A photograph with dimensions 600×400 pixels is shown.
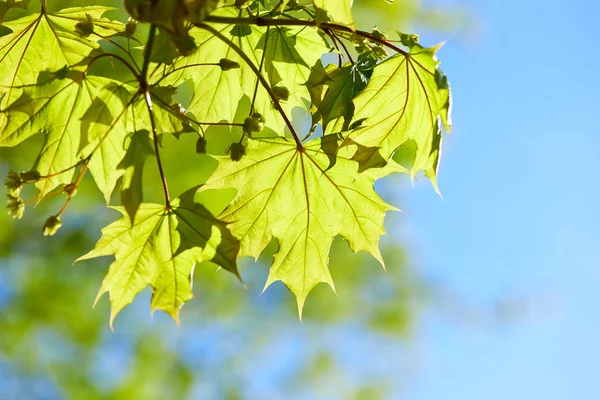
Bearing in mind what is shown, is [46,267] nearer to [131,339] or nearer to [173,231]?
[131,339]

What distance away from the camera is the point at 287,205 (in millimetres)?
1670

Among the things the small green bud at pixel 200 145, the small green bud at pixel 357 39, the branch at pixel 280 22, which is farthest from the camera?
the small green bud at pixel 200 145

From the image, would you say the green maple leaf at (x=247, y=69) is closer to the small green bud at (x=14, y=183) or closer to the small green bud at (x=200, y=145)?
the small green bud at (x=200, y=145)

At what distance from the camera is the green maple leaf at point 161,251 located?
132cm

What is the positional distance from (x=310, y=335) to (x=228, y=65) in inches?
300

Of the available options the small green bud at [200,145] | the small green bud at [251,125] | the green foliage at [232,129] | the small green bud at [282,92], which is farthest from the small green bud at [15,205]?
the small green bud at [282,92]

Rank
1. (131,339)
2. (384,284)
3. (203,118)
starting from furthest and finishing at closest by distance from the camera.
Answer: (384,284)
(131,339)
(203,118)

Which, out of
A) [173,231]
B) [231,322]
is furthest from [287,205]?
[231,322]

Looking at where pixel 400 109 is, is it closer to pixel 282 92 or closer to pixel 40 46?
pixel 282 92

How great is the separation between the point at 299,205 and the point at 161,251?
416mm

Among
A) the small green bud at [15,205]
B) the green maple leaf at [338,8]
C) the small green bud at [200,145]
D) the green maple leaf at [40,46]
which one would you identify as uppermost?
the green maple leaf at [40,46]

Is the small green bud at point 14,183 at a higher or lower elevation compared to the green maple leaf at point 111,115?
lower

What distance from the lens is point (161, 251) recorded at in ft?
4.67

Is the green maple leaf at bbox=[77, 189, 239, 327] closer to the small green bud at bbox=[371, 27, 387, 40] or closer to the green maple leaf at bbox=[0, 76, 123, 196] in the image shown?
the green maple leaf at bbox=[0, 76, 123, 196]
